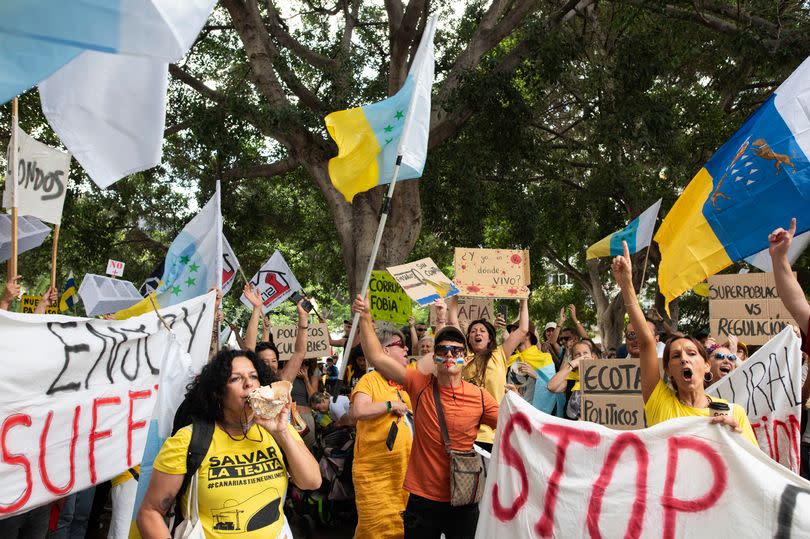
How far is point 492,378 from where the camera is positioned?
6.16 m

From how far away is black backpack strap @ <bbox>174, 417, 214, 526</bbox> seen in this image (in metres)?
3.29

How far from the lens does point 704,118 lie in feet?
50.7

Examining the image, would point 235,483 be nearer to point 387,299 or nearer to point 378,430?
point 378,430

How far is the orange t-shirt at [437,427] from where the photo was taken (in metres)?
4.80

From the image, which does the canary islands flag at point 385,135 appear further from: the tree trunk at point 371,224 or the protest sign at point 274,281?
the tree trunk at point 371,224

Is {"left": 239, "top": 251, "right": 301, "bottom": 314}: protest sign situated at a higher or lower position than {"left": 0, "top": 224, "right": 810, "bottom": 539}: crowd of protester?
higher

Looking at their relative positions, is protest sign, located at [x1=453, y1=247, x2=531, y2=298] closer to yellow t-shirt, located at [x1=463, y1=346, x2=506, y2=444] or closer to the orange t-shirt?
yellow t-shirt, located at [x1=463, y1=346, x2=506, y2=444]

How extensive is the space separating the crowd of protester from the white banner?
20.3 inches

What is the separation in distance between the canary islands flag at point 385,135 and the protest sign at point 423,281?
3.62 ft

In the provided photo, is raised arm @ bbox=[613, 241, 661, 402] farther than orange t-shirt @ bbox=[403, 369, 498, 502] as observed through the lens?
No

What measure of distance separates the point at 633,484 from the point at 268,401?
1.46 metres

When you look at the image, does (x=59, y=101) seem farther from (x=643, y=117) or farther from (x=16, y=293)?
(x=643, y=117)

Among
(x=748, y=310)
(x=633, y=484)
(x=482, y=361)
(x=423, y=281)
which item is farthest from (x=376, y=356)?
(x=748, y=310)

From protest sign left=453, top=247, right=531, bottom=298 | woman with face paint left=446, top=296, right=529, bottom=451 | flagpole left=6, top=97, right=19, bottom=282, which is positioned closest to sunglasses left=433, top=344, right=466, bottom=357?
woman with face paint left=446, top=296, right=529, bottom=451
